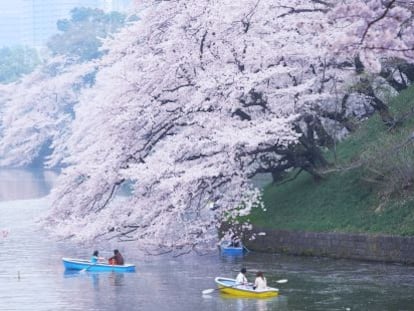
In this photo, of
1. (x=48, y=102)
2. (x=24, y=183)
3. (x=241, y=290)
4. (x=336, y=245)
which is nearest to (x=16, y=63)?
(x=48, y=102)

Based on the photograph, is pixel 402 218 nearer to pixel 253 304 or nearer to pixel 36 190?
pixel 253 304

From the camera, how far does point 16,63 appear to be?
125438 millimetres

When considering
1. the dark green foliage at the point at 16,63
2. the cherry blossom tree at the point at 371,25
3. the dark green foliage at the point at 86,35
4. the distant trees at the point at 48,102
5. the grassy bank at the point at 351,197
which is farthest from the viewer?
the dark green foliage at the point at 16,63

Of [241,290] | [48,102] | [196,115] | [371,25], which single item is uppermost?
[48,102]

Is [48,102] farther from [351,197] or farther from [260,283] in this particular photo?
[260,283]

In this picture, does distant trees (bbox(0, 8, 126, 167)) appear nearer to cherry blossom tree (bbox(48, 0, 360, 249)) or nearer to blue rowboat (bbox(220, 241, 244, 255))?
cherry blossom tree (bbox(48, 0, 360, 249))

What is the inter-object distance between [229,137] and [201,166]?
4.14 feet

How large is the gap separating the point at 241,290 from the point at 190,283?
7.64ft

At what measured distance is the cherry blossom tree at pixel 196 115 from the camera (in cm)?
3077

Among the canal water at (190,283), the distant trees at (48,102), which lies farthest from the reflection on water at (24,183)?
the canal water at (190,283)

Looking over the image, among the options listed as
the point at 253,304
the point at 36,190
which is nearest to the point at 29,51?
the point at 36,190

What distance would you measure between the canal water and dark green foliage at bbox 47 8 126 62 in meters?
66.9

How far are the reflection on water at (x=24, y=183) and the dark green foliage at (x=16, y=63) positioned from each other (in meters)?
25.6

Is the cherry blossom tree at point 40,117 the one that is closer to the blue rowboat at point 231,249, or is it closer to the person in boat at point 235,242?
the blue rowboat at point 231,249
